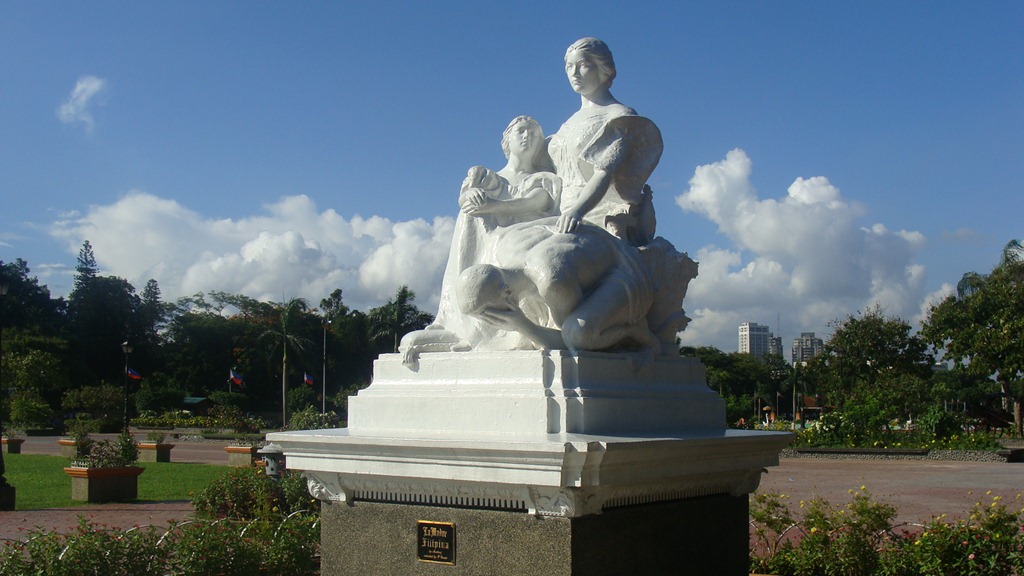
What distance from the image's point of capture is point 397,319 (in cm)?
5038

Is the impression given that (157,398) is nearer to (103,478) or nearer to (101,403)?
(101,403)

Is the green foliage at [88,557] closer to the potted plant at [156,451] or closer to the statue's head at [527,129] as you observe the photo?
the statue's head at [527,129]

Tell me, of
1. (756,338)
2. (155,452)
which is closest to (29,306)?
(155,452)

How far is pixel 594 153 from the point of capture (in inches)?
193

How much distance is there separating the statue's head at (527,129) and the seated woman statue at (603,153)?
126 millimetres

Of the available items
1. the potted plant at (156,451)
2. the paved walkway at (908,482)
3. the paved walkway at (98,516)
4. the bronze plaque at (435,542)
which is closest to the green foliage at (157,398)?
the potted plant at (156,451)

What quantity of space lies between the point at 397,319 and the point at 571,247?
152 ft

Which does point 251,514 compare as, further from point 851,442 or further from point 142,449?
point 851,442

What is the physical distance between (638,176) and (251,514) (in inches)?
318

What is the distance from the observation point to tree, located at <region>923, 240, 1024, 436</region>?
2703cm

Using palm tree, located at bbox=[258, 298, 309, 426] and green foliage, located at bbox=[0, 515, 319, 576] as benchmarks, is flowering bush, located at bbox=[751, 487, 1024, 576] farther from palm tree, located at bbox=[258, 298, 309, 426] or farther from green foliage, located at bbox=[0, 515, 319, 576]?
palm tree, located at bbox=[258, 298, 309, 426]

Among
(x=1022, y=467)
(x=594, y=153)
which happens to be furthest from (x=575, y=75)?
(x=1022, y=467)

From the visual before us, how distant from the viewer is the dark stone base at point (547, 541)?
3.86m

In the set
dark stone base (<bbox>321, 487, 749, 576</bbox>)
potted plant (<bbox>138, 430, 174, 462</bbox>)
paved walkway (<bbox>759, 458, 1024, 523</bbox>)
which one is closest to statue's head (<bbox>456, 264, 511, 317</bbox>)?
dark stone base (<bbox>321, 487, 749, 576</bbox>)
